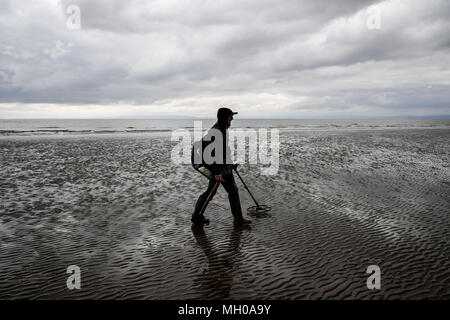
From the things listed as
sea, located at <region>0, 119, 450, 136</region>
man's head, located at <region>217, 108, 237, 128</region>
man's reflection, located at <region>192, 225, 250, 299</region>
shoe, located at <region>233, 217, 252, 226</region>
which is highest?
sea, located at <region>0, 119, 450, 136</region>

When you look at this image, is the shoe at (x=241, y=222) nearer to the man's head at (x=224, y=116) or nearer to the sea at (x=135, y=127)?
the man's head at (x=224, y=116)

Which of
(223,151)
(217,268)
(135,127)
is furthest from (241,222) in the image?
(135,127)

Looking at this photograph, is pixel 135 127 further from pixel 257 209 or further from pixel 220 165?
pixel 220 165

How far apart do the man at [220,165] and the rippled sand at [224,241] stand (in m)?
0.35

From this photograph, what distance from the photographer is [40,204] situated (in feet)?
28.4

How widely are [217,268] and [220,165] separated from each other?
2.49 m

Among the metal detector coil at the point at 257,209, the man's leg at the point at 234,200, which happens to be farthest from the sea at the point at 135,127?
the man's leg at the point at 234,200

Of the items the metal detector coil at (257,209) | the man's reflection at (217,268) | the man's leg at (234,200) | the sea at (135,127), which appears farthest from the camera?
the sea at (135,127)

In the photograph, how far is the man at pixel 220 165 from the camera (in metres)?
6.58

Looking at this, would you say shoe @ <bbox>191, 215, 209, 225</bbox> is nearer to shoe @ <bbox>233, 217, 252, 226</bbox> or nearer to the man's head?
shoe @ <bbox>233, 217, 252, 226</bbox>

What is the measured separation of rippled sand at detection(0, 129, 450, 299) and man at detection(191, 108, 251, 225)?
1.16ft

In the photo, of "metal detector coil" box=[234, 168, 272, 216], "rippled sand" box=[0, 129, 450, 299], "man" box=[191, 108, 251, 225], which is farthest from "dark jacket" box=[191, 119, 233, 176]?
"rippled sand" box=[0, 129, 450, 299]

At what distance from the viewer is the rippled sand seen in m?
4.20
